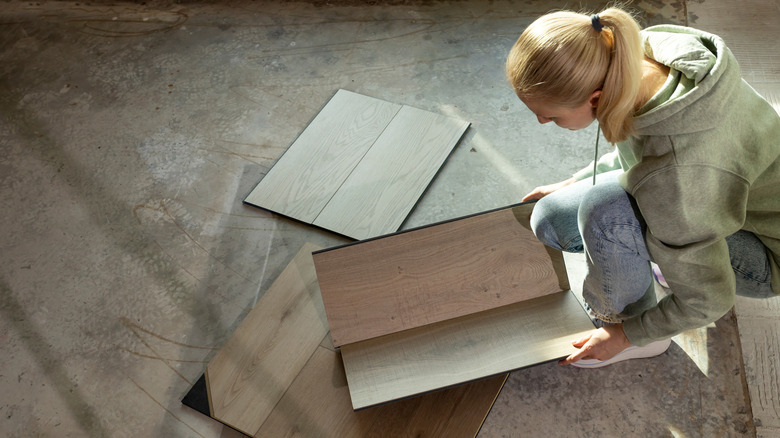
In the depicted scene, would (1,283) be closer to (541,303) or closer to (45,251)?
(45,251)

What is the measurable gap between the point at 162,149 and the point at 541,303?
5.53 ft

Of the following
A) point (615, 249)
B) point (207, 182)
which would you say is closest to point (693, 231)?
point (615, 249)

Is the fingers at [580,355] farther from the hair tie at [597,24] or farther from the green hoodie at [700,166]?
the hair tie at [597,24]

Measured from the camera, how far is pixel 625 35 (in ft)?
3.58

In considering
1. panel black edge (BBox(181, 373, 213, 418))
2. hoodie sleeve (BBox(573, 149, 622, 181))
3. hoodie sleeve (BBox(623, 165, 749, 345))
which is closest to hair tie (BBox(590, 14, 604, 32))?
hoodie sleeve (BBox(623, 165, 749, 345))

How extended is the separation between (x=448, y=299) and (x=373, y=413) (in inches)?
14.7

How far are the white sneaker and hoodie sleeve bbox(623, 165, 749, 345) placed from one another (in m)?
0.32

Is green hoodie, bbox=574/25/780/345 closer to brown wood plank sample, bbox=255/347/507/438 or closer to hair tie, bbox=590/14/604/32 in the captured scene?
hair tie, bbox=590/14/604/32

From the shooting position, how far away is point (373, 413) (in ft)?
5.29

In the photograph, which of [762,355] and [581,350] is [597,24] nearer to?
[581,350]

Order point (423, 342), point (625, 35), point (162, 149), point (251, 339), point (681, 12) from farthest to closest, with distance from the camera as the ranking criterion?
point (681, 12) < point (162, 149) < point (251, 339) < point (423, 342) < point (625, 35)

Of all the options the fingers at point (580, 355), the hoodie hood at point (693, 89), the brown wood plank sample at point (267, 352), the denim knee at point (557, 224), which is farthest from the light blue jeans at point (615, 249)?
the brown wood plank sample at point (267, 352)

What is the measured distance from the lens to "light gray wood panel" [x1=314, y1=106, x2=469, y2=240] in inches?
83.0

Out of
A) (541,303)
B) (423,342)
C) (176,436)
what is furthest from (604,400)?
(176,436)
